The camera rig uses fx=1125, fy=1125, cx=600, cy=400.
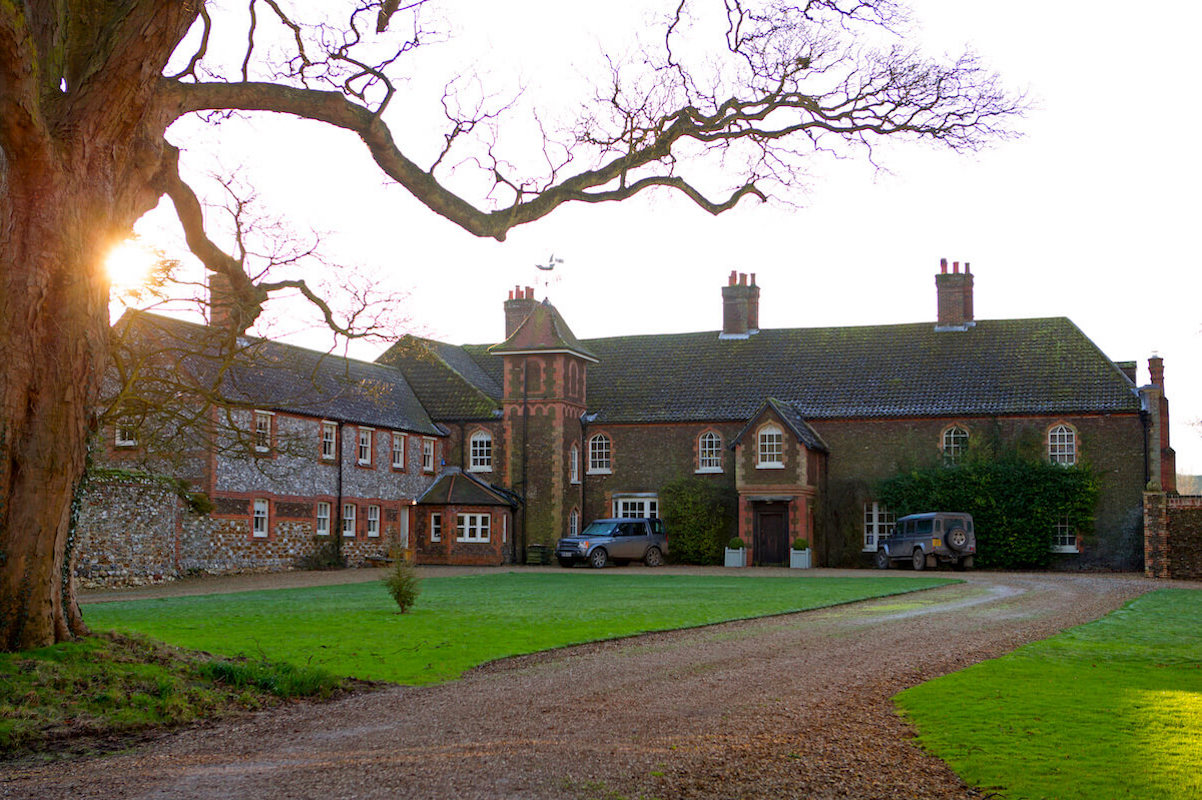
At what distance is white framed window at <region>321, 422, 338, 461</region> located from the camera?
120ft

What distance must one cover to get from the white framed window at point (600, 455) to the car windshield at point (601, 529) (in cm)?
497

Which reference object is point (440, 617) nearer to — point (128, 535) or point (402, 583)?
point (402, 583)

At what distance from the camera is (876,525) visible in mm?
40344

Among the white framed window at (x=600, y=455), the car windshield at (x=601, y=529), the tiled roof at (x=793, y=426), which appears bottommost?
the car windshield at (x=601, y=529)

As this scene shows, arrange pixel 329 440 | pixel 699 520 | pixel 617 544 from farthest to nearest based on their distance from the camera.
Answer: pixel 699 520, pixel 617 544, pixel 329 440

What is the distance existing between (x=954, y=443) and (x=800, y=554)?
6802 mm

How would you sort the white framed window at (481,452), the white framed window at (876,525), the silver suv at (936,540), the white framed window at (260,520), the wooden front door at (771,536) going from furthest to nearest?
1. the white framed window at (481,452)
2. the white framed window at (876,525)
3. the wooden front door at (771,536)
4. the silver suv at (936,540)
5. the white framed window at (260,520)

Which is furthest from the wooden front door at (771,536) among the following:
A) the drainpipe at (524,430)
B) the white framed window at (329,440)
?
the white framed window at (329,440)

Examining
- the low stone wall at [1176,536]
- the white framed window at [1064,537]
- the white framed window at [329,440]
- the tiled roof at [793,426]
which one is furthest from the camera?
the tiled roof at [793,426]

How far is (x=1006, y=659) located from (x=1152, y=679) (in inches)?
72.8

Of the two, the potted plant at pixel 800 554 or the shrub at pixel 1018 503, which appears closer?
the shrub at pixel 1018 503

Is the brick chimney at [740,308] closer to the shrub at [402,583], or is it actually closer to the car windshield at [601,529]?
the car windshield at [601,529]

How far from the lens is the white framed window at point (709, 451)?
42125 mm

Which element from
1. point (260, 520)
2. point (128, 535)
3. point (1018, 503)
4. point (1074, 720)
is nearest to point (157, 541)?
point (128, 535)
